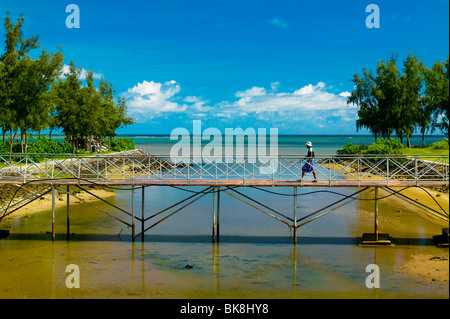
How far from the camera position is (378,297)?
15117 mm

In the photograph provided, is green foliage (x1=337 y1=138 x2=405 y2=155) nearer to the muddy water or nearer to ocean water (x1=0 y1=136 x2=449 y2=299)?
ocean water (x1=0 y1=136 x2=449 y2=299)

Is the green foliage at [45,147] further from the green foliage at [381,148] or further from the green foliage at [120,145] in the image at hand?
the green foliage at [381,148]

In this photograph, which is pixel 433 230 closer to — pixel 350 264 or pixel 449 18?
pixel 350 264

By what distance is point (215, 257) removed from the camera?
1969 centimetres

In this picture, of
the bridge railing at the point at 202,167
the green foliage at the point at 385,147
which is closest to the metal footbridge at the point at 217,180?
the bridge railing at the point at 202,167

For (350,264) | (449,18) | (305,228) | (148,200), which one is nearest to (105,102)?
(148,200)

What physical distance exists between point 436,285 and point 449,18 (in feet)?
35.6

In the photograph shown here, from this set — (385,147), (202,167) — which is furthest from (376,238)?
(385,147)

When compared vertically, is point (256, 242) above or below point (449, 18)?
below

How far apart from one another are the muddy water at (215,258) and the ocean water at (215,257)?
1.4 inches

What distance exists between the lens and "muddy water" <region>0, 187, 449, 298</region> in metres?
15.7

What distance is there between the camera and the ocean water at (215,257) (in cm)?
1574

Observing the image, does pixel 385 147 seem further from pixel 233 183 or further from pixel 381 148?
pixel 233 183

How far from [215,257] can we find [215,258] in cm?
16
